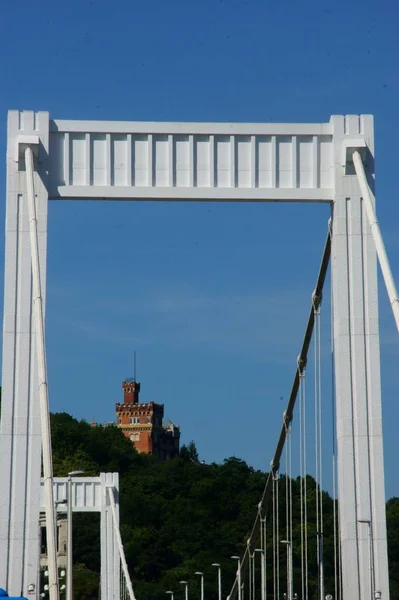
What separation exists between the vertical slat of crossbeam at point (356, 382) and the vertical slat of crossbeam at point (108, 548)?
2729 centimetres

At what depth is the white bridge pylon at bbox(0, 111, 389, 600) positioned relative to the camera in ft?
57.7

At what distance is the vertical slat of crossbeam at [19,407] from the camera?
685 inches

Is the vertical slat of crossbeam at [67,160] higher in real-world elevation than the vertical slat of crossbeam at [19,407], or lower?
higher

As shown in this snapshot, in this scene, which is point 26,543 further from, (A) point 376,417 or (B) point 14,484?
(A) point 376,417

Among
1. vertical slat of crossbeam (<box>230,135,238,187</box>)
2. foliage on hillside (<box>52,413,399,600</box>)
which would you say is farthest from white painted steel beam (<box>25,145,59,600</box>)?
foliage on hillside (<box>52,413,399,600</box>)

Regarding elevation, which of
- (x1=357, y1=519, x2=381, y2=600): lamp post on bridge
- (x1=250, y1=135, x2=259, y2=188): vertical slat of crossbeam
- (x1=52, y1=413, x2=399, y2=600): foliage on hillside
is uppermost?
(x1=52, y1=413, x2=399, y2=600): foliage on hillside

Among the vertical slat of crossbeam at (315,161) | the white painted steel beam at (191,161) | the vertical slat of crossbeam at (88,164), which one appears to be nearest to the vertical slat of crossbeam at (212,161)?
the white painted steel beam at (191,161)

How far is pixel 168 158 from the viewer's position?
19.0 metres

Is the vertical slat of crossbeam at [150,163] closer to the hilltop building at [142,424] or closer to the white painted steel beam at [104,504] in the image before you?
the white painted steel beam at [104,504]

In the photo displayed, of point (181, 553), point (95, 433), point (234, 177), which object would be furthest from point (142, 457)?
point (234, 177)

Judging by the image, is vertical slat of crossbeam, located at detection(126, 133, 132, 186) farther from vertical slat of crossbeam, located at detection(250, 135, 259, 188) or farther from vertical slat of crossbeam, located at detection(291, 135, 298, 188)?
vertical slat of crossbeam, located at detection(291, 135, 298, 188)

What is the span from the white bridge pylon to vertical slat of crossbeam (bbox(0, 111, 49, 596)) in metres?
0.01

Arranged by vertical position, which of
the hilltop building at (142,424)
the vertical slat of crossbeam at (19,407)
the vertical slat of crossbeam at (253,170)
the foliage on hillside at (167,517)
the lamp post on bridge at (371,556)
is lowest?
the lamp post on bridge at (371,556)

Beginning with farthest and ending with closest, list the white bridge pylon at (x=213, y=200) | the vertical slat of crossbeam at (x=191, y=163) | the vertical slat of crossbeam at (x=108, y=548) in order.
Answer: the vertical slat of crossbeam at (x=108, y=548), the vertical slat of crossbeam at (x=191, y=163), the white bridge pylon at (x=213, y=200)
